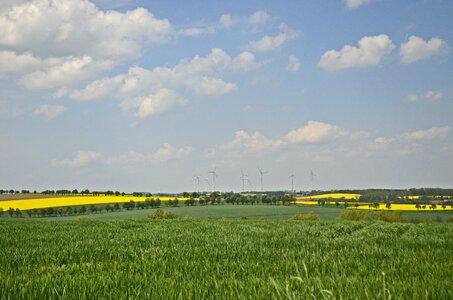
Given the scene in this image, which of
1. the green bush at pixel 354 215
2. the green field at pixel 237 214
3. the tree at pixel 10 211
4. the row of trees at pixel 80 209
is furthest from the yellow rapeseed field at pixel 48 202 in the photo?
the green bush at pixel 354 215

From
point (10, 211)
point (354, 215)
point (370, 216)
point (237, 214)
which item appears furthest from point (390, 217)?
point (10, 211)

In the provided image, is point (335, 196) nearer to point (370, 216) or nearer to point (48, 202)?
point (370, 216)

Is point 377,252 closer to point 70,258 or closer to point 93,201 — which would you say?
point 70,258

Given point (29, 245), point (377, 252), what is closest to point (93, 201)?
point (29, 245)

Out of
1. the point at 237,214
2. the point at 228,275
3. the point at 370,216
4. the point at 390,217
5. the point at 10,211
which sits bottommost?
the point at 237,214

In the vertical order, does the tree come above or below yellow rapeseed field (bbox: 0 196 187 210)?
below

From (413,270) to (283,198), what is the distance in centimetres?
11355

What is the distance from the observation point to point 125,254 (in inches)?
405

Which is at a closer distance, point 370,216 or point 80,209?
point 370,216

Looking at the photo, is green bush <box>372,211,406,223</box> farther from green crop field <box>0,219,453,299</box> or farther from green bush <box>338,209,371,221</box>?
green crop field <box>0,219,453,299</box>

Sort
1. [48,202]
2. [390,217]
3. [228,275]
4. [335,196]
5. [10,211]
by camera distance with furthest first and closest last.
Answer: [335,196], [48,202], [10,211], [390,217], [228,275]

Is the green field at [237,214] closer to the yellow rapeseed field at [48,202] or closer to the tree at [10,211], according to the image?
the tree at [10,211]

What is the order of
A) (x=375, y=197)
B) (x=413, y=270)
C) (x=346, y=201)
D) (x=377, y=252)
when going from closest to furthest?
(x=413, y=270), (x=377, y=252), (x=375, y=197), (x=346, y=201)

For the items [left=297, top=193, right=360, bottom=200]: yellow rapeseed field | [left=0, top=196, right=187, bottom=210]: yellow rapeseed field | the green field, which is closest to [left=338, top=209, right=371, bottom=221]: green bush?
the green field
